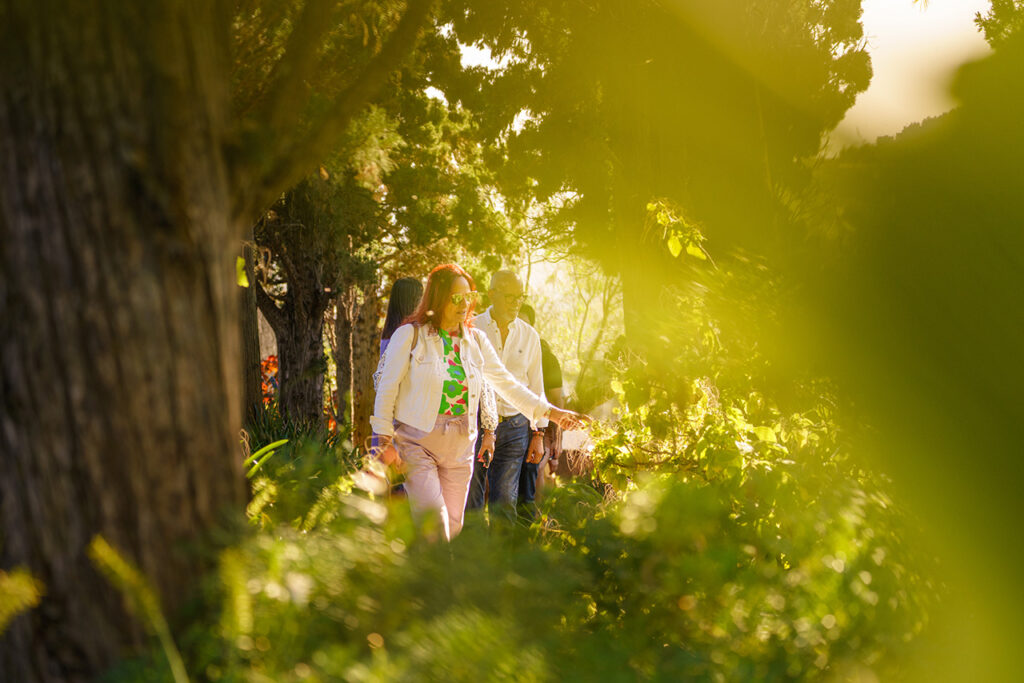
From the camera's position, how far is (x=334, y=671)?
1.72m

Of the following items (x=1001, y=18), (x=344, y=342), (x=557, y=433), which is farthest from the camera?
(x=344, y=342)

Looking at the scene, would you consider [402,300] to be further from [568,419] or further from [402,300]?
[568,419]

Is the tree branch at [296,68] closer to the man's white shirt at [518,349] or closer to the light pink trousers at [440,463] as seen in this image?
the light pink trousers at [440,463]

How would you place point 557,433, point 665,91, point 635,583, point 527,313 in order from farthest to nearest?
point 527,313 → point 665,91 → point 557,433 → point 635,583

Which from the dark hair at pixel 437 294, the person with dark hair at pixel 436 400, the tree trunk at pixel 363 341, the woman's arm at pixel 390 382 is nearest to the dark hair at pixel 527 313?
the person with dark hair at pixel 436 400

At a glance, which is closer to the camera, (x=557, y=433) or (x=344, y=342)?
(x=557, y=433)

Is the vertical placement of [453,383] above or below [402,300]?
below

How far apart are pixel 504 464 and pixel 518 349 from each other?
0.90m

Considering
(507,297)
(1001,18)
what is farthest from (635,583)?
(507,297)

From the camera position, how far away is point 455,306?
4844mm

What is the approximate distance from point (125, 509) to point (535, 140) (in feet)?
36.4

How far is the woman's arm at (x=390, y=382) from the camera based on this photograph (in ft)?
15.2

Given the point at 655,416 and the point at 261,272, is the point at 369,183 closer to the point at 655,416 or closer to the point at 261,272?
the point at 261,272

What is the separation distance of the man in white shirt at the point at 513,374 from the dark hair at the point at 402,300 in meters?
0.64
